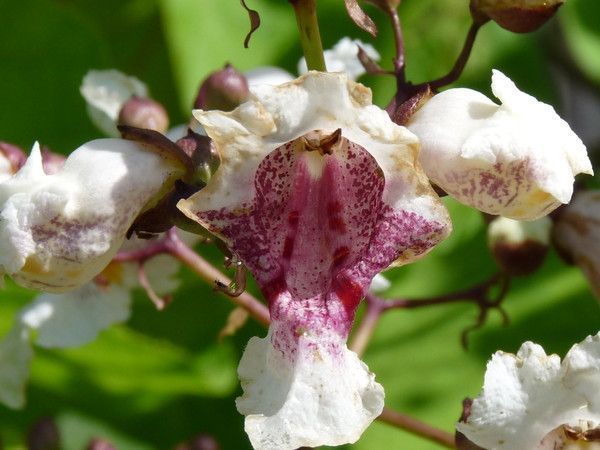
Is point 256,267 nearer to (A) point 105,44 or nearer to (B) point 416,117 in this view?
(B) point 416,117

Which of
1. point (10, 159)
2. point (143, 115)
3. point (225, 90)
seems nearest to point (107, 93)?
point (143, 115)

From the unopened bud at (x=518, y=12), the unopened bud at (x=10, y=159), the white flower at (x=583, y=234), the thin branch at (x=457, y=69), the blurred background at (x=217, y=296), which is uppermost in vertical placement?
the unopened bud at (x=518, y=12)

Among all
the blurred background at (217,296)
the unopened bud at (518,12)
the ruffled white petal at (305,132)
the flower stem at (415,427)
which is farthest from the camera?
the blurred background at (217,296)

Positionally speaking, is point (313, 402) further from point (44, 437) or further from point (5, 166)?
point (44, 437)

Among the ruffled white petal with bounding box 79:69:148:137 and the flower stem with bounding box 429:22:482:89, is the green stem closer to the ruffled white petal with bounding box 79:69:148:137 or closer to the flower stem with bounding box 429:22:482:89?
the flower stem with bounding box 429:22:482:89

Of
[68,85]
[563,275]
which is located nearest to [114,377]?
[68,85]

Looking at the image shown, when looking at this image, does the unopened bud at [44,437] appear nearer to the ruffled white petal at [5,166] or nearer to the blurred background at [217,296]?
the blurred background at [217,296]

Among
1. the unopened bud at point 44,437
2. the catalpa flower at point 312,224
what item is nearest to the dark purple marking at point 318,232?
the catalpa flower at point 312,224
